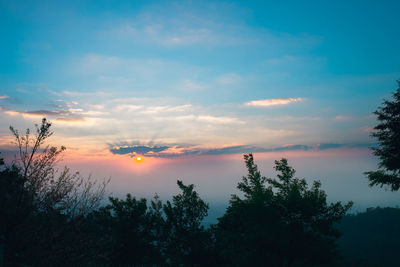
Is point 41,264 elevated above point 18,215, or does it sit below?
below

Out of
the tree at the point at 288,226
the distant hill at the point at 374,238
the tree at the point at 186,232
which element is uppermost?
the tree at the point at 288,226

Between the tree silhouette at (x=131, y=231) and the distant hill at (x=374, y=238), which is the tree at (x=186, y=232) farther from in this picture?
the distant hill at (x=374, y=238)

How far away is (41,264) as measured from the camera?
25.3ft

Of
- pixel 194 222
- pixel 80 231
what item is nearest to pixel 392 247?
pixel 194 222

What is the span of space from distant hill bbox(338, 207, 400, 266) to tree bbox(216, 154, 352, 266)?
55.1 metres

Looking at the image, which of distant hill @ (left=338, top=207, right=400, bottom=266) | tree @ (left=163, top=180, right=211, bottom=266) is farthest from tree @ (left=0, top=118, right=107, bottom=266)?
distant hill @ (left=338, top=207, right=400, bottom=266)

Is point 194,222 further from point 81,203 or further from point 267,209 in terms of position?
point 81,203

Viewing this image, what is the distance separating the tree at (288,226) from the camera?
15.7m

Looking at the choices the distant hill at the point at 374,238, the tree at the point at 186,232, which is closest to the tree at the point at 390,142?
the tree at the point at 186,232

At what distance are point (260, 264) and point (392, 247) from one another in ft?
274

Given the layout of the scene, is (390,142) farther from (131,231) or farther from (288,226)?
(131,231)

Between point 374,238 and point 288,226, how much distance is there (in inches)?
3596

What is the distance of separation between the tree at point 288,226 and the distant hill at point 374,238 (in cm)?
5515

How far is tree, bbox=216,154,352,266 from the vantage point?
15.7 m
